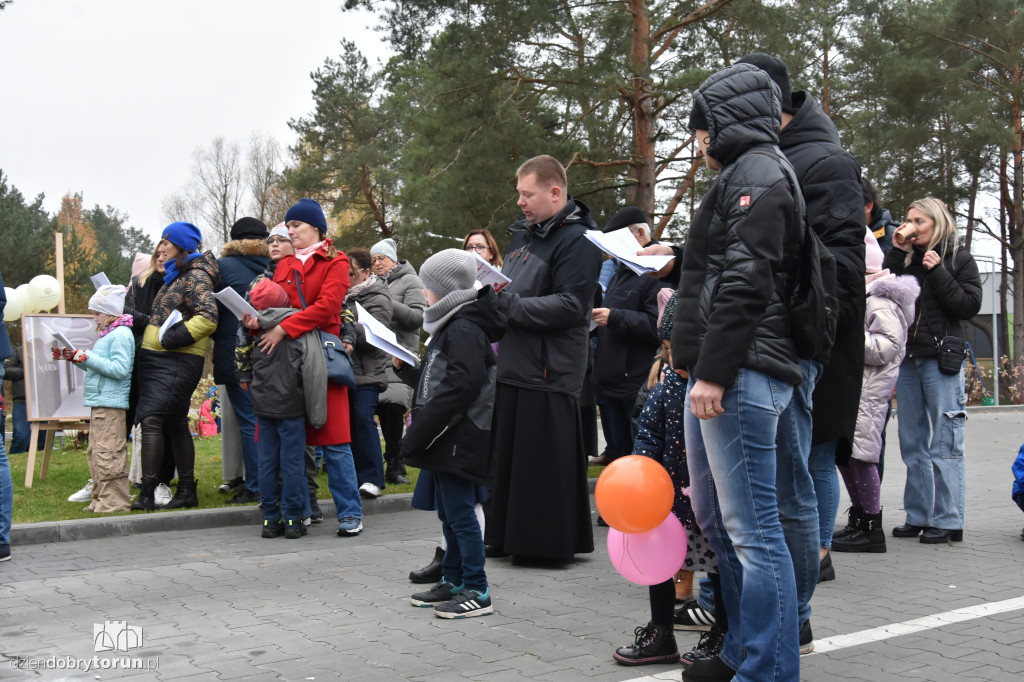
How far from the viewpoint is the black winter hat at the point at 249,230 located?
29.1 ft

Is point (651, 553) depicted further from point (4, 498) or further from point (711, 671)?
point (4, 498)

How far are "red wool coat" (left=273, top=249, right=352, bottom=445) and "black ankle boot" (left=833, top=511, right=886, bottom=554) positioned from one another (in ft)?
11.6

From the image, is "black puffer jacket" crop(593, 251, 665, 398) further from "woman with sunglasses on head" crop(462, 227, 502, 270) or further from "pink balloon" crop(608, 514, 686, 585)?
"pink balloon" crop(608, 514, 686, 585)

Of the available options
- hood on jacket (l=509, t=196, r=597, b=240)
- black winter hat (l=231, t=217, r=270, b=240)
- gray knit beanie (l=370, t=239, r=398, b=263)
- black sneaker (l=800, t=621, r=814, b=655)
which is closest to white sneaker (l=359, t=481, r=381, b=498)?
black winter hat (l=231, t=217, r=270, b=240)

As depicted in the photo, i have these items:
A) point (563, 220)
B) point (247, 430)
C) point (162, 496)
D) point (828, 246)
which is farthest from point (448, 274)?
point (162, 496)

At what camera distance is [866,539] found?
21.5ft

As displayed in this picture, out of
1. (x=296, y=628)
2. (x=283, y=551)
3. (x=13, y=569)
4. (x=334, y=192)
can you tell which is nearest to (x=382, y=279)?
(x=283, y=551)

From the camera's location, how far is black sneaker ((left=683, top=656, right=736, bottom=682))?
387 cm

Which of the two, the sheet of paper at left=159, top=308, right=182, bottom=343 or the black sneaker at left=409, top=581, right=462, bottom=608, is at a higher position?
the sheet of paper at left=159, top=308, right=182, bottom=343

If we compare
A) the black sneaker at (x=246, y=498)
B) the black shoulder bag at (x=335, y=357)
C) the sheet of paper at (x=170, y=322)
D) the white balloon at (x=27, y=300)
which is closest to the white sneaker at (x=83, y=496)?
the black sneaker at (x=246, y=498)

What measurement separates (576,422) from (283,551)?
2171 millimetres

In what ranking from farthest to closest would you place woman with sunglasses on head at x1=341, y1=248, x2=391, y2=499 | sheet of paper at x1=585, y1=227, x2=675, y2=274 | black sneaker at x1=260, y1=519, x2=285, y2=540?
1. woman with sunglasses on head at x1=341, y1=248, x2=391, y2=499
2. black sneaker at x1=260, y1=519, x2=285, y2=540
3. sheet of paper at x1=585, y1=227, x2=675, y2=274

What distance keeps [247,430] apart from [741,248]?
5.97 metres

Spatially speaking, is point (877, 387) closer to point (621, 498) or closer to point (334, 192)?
point (621, 498)
